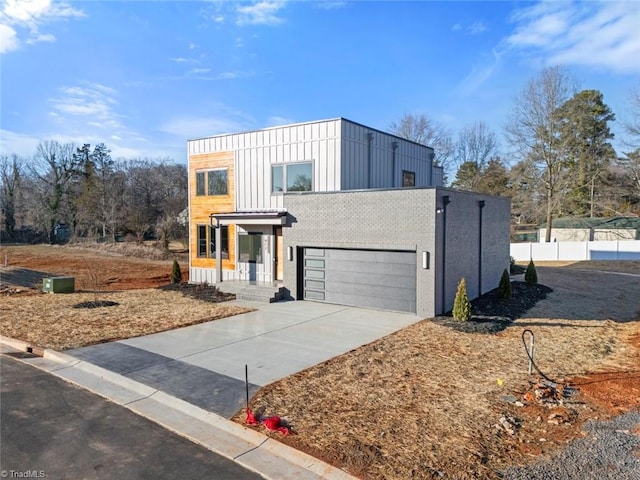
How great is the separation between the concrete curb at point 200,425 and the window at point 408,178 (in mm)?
14506

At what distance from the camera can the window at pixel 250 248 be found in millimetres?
17005

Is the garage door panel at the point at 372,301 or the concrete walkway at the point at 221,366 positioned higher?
the garage door panel at the point at 372,301

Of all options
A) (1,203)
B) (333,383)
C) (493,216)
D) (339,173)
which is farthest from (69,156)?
(333,383)

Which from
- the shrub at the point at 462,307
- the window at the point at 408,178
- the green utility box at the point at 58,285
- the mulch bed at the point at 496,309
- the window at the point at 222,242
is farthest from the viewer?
the window at the point at 408,178

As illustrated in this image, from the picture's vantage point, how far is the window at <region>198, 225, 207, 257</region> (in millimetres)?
19000

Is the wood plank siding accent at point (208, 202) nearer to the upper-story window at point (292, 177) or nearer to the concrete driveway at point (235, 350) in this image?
the upper-story window at point (292, 177)

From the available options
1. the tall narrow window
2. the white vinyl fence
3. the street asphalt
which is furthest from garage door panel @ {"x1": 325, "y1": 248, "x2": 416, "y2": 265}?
the white vinyl fence

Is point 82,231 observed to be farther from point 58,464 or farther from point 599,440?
point 599,440

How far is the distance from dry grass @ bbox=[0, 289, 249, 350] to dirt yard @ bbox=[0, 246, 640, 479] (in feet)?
0.25

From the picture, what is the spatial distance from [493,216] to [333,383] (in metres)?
12.4

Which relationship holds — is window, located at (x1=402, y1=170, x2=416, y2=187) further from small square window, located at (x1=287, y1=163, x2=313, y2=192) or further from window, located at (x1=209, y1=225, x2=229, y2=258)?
window, located at (x1=209, y1=225, x2=229, y2=258)

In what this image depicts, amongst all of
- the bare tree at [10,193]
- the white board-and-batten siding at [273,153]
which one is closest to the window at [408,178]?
the white board-and-batten siding at [273,153]

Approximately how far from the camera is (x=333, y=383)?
7066mm

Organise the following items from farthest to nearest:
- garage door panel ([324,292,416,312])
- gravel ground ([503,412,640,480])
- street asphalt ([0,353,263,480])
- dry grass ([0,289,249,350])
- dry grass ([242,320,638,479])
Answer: garage door panel ([324,292,416,312])
dry grass ([0,289,249,350])
dry grass ([242,320,638,479])
street asphalt ([0,353,263,480])
gravel ground ([503,412,640,480])
